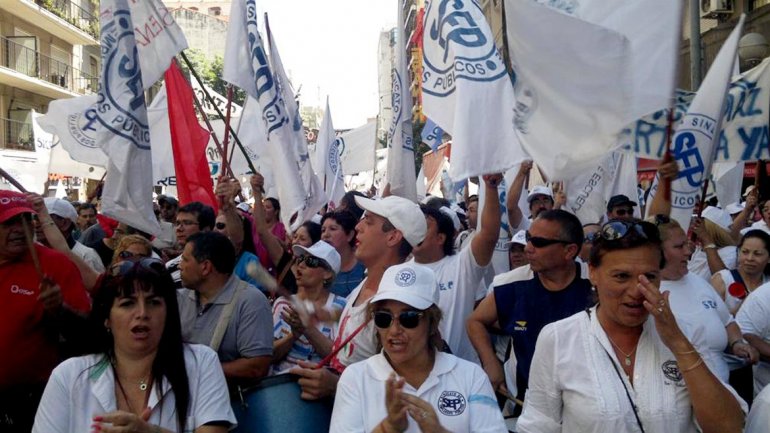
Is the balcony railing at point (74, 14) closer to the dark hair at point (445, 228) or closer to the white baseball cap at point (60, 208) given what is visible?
the white baseball cap at point (60, 208)

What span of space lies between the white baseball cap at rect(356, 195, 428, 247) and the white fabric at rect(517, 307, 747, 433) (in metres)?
1.70

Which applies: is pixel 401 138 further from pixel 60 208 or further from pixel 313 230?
pixel 60 208

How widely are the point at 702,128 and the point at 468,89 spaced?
1408 millimetres

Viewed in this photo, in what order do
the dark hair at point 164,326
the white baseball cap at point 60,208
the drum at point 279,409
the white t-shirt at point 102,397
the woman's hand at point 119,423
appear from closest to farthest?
the woman's hand at point 119,423
the white t-shirt at point 102,397
the dark hair at point 164,326
the drum at point 279,409
the white baseball cap at point 60,208

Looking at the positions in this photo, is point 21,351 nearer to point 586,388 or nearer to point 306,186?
point 586,388

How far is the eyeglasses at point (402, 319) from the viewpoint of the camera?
329 centimetres

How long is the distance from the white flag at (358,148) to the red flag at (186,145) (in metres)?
7.61

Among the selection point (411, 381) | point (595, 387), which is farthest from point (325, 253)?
point (595, 387)

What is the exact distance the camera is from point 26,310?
13.3 feet

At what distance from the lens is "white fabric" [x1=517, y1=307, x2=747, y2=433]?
2.70 metres

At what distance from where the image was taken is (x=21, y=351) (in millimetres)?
4023

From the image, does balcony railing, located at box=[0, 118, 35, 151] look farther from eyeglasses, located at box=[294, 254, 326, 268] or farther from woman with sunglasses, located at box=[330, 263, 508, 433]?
woman with sunglasses, located at box=[330, 263, 508, 433]

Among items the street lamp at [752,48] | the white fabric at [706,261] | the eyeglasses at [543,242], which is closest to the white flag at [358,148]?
the street lamp at [752,48]

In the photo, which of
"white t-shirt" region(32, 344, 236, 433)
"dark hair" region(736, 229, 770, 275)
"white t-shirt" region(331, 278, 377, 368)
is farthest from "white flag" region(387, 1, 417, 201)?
"white t-shirt" region(32, 344, 236, 433)
